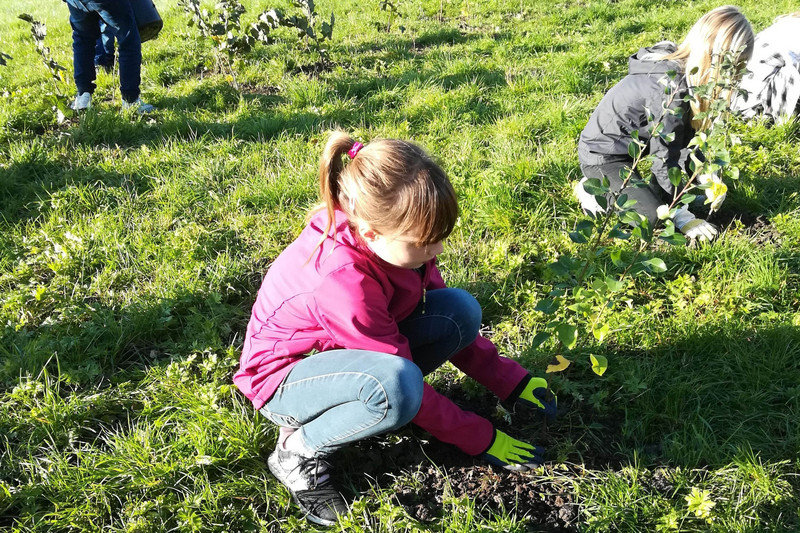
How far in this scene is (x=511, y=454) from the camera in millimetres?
1986

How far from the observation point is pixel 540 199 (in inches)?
131

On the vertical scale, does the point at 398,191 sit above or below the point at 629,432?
above

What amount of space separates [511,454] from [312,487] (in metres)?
0.72

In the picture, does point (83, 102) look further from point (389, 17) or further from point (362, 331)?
point (362, 331)

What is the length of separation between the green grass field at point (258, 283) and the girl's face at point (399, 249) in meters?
0.80

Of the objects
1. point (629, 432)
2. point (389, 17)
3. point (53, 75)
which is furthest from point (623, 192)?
point (53, 75)

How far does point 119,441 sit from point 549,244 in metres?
2.23

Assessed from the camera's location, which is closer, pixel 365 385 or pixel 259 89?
pixel 365 385

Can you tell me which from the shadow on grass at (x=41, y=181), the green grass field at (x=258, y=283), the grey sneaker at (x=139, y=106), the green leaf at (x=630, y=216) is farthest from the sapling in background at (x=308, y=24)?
the green leaf at (x=630, y=216)

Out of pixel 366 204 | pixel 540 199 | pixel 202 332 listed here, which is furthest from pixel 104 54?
pixel 366 204

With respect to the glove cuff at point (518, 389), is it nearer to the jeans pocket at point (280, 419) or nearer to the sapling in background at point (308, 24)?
the jeans pocket at point (280, 419)

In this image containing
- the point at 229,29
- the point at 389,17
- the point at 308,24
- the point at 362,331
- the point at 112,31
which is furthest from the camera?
the point at 389,17

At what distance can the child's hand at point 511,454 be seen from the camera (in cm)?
198

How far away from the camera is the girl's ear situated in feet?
5.64
